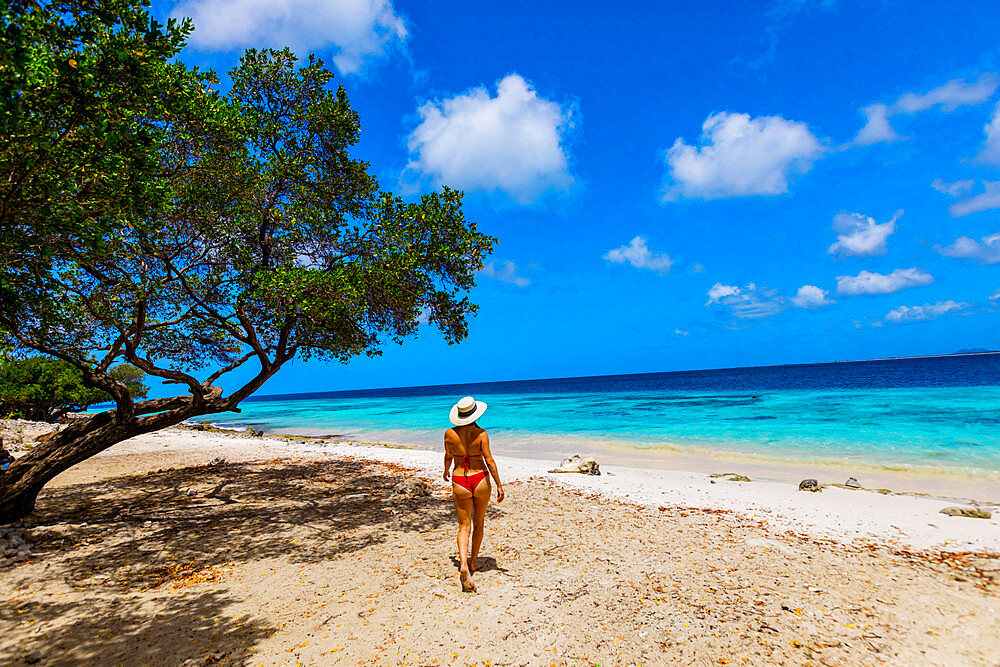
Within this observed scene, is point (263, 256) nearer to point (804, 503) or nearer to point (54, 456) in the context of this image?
point (54, 456)

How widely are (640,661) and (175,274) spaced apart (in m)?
9.86

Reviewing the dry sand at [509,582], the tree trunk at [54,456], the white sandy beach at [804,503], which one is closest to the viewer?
the dry sand at [509,582]

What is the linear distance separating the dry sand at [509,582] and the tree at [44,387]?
23.1m

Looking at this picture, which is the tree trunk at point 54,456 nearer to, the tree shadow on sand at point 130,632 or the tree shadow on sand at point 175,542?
the tree shadow on sand at point 175,542

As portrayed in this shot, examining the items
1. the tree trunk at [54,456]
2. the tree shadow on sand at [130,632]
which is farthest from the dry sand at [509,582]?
the tree trunk at [54,456]

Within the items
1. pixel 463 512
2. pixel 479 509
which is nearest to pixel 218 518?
pixel 463 512

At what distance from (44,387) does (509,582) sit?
35684 millimetres

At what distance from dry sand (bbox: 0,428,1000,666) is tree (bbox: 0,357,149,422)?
910 inches

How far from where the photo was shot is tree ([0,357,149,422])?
86.8 feet

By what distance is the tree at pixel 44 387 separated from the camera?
26.5 meters

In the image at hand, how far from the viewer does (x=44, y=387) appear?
2783cm

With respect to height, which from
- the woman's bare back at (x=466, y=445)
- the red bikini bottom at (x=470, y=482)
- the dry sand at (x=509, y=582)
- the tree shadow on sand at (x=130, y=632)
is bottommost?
the dry sand at (x=509, y=582)

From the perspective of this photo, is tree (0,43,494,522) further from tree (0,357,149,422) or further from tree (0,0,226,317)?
tree (0,357,149,422)

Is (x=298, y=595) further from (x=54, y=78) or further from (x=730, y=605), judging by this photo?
(x=54, y=78)
